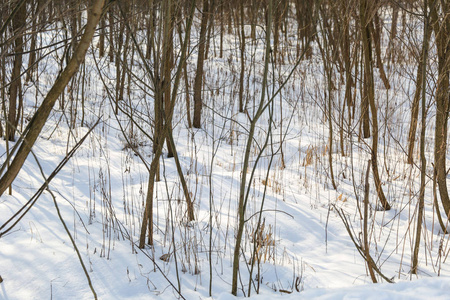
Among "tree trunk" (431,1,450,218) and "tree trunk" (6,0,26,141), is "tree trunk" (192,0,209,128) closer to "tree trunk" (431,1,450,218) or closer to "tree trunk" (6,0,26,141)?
"tree trunk" (6,0,26,141)

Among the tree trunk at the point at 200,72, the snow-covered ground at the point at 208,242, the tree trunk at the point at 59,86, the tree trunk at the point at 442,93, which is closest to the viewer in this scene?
A: the tree trunk at the point at 59,86

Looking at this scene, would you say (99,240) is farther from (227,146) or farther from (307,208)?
(227,146)

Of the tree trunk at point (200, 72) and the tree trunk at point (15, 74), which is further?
the tree trunk at point (200, 72)

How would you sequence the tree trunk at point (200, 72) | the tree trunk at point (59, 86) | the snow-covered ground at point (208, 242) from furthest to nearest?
the tree trunk at point (200, 72)
the snow-covered ground at point (208, 242)
the tree trunk at point (59, 86)

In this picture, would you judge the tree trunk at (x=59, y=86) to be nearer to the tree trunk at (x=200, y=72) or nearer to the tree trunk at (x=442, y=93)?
the tree trunk at (x=442, y=93)

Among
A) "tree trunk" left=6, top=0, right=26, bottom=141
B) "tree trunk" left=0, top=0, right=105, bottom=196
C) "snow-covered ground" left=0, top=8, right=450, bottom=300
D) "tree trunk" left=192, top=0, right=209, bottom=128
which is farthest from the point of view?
"tree trunk" left=192, top=0, right=209, bottom=128

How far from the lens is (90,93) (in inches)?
303

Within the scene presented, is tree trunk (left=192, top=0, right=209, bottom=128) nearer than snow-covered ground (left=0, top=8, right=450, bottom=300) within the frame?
No

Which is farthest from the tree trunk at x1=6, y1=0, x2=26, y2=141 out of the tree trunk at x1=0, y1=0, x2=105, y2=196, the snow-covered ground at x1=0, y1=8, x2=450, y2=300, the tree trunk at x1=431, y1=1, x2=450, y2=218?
the tree trunk at x1=431, y1=1, x2=450, y2=218

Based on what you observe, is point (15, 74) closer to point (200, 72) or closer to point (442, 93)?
point (200, 72)

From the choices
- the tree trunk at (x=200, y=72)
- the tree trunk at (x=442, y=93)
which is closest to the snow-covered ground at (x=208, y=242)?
the tree trunk at (x=442, y=93)

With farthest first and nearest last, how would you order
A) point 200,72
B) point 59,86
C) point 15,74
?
point 200,72
point 15,74
point 59,86

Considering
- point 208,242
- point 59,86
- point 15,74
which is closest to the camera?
point 59,86

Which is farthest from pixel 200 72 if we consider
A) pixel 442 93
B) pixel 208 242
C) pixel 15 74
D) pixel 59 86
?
pixel 59 86
